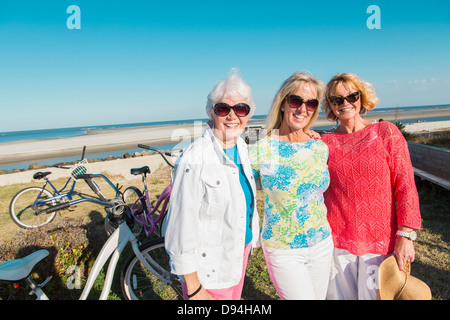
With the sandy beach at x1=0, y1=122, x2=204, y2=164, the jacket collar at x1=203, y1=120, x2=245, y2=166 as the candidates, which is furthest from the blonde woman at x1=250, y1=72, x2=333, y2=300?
the sandy beach at x1=0, y1=122, x2=204, y2=164

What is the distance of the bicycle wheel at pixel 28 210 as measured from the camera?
6367mm

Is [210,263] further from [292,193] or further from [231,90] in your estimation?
[231,90]

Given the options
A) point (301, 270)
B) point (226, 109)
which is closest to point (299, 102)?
point (226, 109)

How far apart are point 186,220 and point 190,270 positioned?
0.33 m

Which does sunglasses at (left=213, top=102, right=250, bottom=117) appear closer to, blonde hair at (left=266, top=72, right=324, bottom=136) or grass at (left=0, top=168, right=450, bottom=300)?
blonde hair at (left=266, top=72, right=324, bottom=136)

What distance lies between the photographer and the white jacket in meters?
1.62

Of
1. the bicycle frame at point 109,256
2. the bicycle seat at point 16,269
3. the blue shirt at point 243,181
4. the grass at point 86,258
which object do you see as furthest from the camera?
the grass at point 86,258

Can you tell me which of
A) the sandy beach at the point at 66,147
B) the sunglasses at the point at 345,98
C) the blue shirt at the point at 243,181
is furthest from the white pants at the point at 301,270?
the sandy beach at the point at 66,147

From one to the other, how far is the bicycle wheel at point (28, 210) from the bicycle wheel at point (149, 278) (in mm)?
4101

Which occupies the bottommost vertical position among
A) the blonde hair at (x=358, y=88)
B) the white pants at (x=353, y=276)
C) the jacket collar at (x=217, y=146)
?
the white pants at (x=353, y=276)

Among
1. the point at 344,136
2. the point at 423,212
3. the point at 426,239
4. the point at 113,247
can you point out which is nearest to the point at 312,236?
the point at 344,136

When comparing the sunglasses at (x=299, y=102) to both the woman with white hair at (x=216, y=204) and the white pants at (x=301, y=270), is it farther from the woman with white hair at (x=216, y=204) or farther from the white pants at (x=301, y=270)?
the white pants at (x=301, y=270)
